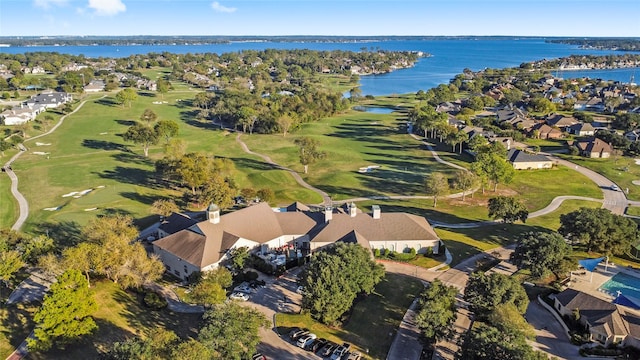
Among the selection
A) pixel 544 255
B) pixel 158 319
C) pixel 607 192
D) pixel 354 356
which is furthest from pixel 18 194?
pixel 607 192

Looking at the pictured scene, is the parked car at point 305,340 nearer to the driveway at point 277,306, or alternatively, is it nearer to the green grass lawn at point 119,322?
the driveway at point 277,306

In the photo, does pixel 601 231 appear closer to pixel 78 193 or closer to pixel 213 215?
pixel 213 215

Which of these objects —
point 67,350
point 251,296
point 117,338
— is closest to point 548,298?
point 251,296

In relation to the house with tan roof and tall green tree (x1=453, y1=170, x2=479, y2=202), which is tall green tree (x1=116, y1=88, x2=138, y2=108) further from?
tall green tree (x1=453, y1=170, x2=479, y2=202)

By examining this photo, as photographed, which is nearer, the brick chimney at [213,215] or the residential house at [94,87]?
the brick chimney at [213,215]

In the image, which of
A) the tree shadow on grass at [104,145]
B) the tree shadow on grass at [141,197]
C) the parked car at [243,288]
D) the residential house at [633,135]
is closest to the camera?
the parked car at [243,288]

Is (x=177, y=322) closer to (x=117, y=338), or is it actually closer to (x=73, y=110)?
(x=117, y=338)

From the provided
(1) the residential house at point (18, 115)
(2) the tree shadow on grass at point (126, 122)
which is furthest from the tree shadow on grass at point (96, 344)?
(1) the residential house at point (18, 115)
